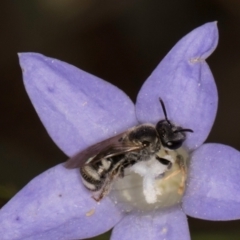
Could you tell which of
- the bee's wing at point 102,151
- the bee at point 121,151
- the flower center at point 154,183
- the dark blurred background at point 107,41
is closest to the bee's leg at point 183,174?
the flower center at point 154,183

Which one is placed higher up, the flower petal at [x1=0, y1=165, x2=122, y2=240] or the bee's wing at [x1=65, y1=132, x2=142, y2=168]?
the bee's wing at [x1=65, y1=132, x2=142, y2=168]

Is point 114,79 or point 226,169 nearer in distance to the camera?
point 226,169

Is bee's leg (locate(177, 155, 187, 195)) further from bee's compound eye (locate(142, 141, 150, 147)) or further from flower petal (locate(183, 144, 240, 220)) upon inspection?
bee's compound eye (locate(142, 141, 150, 147))

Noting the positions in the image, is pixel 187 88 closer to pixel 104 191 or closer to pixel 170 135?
pixel 170 135

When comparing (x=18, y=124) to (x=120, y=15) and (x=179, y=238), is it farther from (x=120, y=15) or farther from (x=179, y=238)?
(x=179, y=238)

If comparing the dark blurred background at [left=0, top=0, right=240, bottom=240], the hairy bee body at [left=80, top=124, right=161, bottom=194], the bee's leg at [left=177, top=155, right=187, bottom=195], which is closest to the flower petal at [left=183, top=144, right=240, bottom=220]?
the bee's leg at [left=177, top=155, right=187, bottom=195]

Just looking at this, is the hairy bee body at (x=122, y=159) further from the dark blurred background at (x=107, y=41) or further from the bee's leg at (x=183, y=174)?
the dark blurred background at (x=107, y=41)

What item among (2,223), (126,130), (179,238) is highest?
(126,130)

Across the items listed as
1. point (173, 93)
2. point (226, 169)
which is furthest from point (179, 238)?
point (173, 93)
